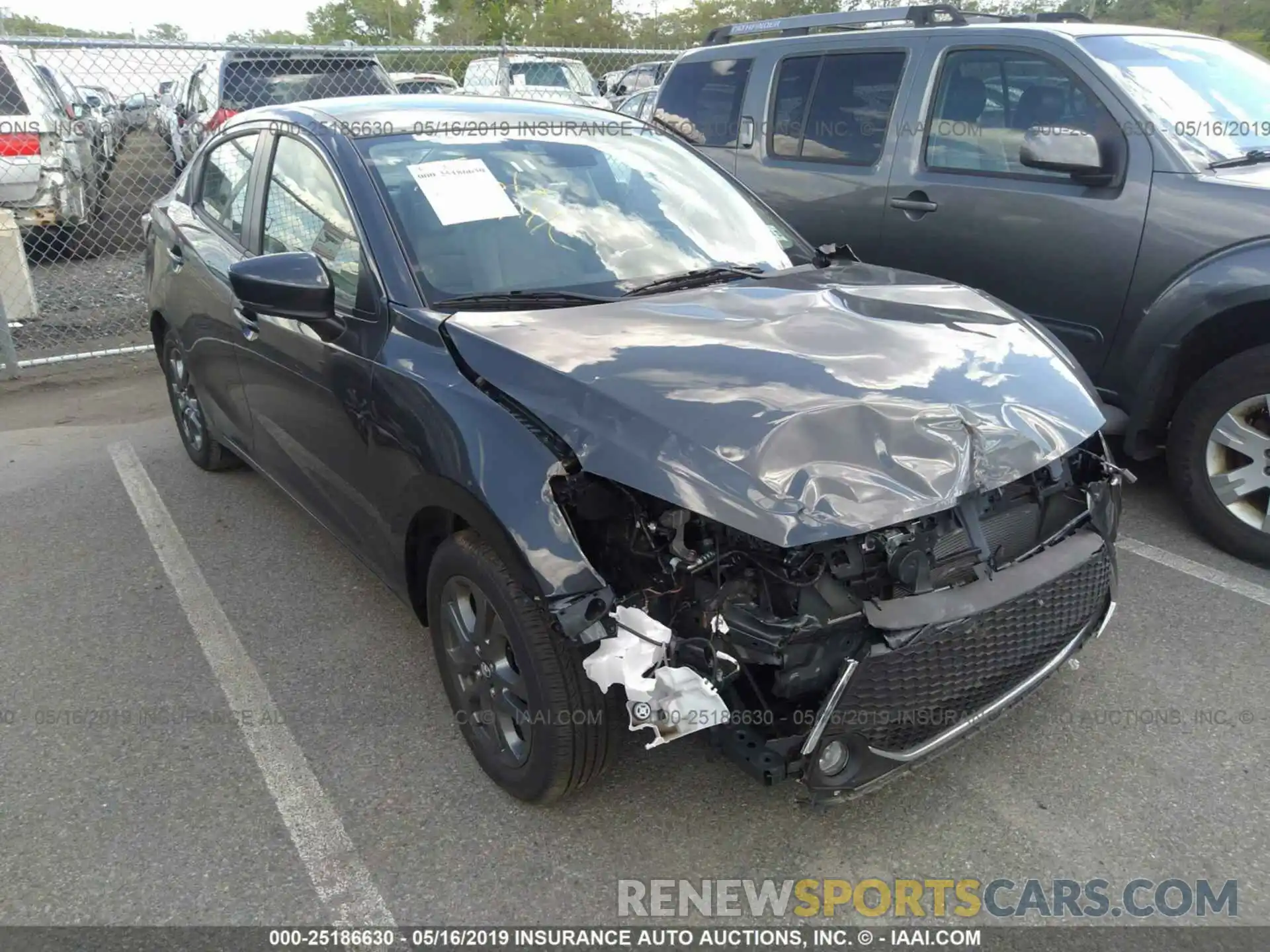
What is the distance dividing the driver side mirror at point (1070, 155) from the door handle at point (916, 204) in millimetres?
632

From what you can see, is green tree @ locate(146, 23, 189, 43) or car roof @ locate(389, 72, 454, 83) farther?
car roof @ locate(389, 72, 454, 83)

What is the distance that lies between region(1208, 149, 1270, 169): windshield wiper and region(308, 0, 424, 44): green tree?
43.3 metres

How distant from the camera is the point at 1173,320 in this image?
394 cm

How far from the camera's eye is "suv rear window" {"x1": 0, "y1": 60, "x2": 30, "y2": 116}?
8.78m

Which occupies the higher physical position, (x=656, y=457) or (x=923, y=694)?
(x=656, y=457)

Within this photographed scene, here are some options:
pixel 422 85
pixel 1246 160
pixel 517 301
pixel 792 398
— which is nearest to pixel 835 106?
pixel 1246 160

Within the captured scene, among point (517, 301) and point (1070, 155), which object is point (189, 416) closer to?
point (517, 301)

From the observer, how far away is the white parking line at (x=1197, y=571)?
144 inches

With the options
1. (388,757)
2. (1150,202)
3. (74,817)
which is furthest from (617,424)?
(1150,202)

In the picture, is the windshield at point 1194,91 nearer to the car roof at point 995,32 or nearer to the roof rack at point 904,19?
the car roof at point 995,32

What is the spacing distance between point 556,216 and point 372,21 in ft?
161

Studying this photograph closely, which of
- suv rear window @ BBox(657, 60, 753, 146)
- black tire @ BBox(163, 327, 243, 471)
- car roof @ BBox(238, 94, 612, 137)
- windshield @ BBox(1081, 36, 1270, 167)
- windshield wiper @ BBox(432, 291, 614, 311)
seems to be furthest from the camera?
suv rear window @ BBox(657, 60, 753, 146)

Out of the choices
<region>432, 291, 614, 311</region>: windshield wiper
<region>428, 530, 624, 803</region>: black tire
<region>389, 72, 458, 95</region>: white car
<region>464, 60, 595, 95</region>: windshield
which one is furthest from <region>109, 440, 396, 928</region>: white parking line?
<region>464, 60, 595, 95</region>: windshield

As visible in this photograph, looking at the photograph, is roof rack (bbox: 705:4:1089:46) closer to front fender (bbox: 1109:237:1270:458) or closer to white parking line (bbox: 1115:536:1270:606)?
front fender (bbox: 1109:237:1270:458)
